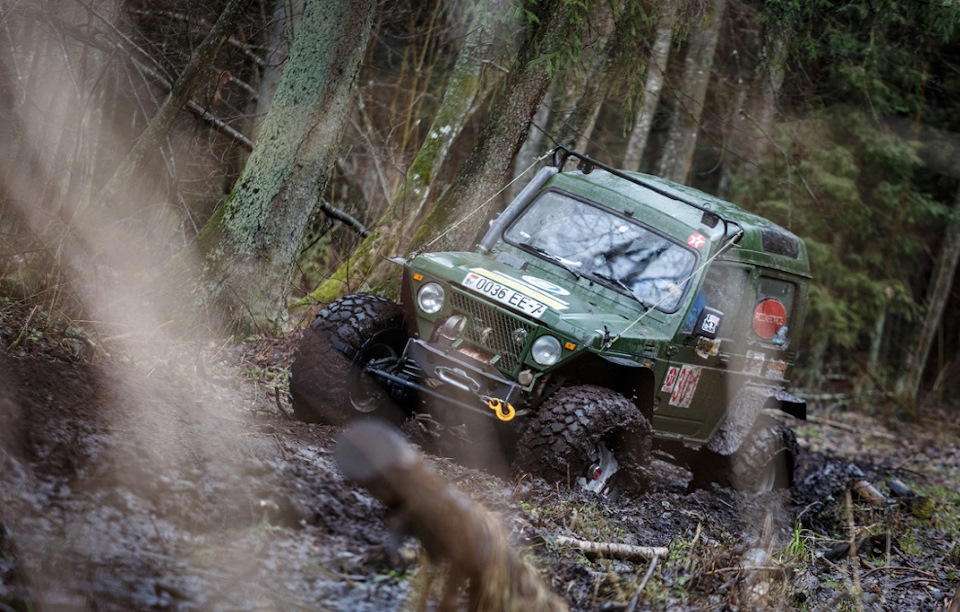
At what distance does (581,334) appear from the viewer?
19.5 feet

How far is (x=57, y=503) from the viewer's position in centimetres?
400

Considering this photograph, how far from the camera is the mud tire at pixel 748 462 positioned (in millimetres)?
8164

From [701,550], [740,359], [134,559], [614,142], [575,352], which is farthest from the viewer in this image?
[614,142]

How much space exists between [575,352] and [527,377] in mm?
348

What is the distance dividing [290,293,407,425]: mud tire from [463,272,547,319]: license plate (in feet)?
2.14

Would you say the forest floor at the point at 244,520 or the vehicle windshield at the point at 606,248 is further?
the vehicle windshield at the point at 606,248

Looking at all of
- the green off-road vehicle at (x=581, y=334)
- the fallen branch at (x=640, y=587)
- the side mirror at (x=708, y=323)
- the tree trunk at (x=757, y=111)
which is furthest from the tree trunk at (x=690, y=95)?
the fallen branch at (x=640, y=587)

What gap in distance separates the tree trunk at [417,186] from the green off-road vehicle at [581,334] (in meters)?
2.50

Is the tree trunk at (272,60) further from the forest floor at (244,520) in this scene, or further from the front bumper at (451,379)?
the front bumper at (451,379)

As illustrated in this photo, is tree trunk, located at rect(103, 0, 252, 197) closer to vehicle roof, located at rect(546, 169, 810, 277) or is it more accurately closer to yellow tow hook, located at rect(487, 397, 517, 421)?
vehicle roof, located at rect(546, 169, 810, 277)

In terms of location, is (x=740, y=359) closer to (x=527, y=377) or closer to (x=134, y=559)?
(x=527, y=377)

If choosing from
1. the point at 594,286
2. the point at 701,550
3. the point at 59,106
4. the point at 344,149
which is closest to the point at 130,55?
the point at 59,106

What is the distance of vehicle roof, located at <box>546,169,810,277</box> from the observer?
7043 millimetres

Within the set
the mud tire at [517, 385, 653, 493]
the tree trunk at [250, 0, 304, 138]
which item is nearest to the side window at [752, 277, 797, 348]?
the mud tire at [517, 385, 653, 493]
